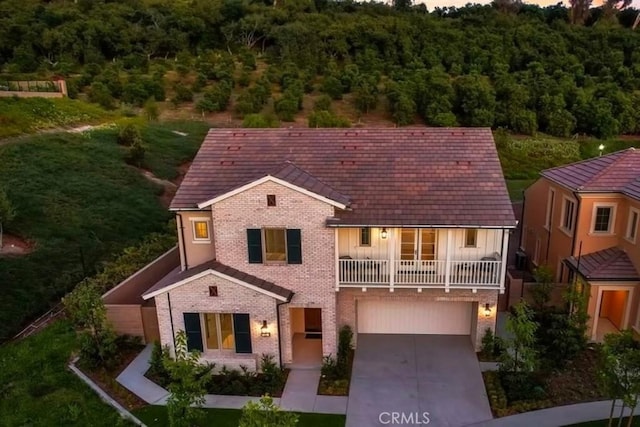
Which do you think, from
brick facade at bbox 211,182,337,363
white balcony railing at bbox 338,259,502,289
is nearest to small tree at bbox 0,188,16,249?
brick facade at bbox 211,182,337,363

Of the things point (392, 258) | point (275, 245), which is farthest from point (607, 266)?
point (275, 245)

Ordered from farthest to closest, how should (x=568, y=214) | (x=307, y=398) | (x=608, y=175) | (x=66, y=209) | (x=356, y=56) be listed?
(x=356, y=56)
(x=66, y=209)
(x=568, y=214)
(x=608, y=175)
(x=307, y=398)

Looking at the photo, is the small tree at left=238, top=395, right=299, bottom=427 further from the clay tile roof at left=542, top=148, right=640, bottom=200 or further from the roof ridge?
the roof ridge

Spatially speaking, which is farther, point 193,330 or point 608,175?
point 608,175

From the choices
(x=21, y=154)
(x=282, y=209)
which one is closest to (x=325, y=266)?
(x=282, y=209)

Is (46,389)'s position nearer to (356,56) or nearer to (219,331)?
(219,331)

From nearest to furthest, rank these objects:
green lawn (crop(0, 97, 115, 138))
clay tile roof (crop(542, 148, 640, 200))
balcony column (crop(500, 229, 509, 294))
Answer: balcony column (crop(500, 229, 509, 294)) → clay tile roof (crop(542, 148, 640, 200)) → green lawn (crop(0, 97, 115, 138))

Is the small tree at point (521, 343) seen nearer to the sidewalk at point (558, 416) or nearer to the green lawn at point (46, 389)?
the sidewalk at point (558, 416)
